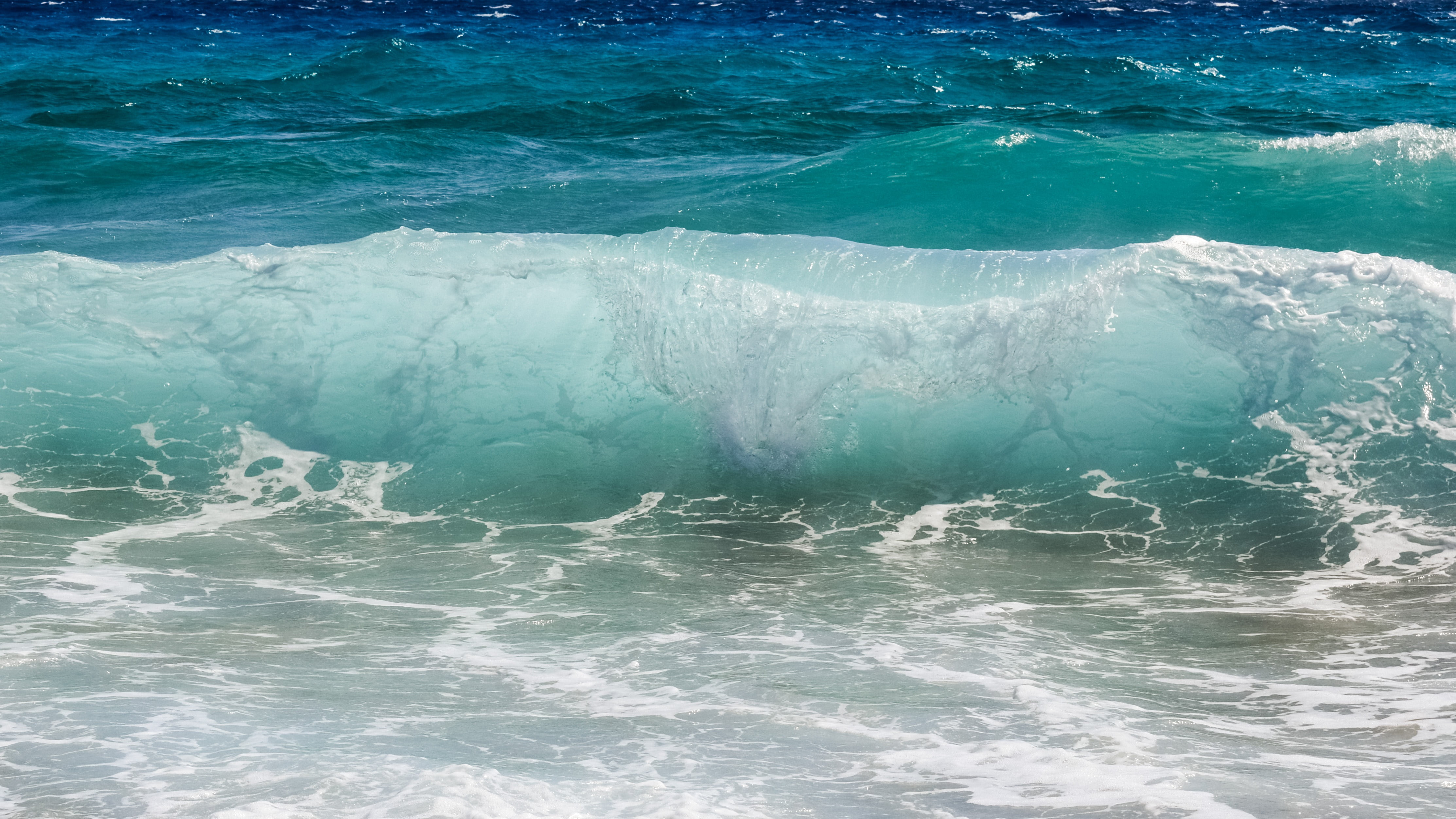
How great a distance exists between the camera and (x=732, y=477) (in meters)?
6.88

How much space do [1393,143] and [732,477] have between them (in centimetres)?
969

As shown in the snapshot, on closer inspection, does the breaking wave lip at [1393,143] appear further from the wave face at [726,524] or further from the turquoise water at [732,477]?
the wave face at [726,524]

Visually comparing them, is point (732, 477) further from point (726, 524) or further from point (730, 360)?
point (730, 360)

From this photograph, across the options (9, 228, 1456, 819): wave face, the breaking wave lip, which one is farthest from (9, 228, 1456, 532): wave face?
the breaking wave lip

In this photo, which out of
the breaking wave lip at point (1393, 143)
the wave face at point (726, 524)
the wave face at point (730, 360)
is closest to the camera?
the wave face at point (726, 524)

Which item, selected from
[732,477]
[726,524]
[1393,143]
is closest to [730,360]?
[732,477]

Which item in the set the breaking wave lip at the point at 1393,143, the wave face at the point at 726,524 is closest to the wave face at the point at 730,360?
the wave face at the point at 726,524

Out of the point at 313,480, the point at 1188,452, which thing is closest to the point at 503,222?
the point at 313,480

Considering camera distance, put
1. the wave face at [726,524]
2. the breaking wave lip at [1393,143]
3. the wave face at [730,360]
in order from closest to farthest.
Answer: the wave face at [726,524] < the wave face at [730,360] < the breaking wave lip at [1393,143]

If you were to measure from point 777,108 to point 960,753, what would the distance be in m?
13.3

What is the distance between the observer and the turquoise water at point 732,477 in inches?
150

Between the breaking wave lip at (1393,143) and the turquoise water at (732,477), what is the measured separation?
113 millimetres

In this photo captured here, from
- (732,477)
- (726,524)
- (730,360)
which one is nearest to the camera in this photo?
(726,524)

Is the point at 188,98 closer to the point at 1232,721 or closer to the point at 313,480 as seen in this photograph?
the point at 313,480
